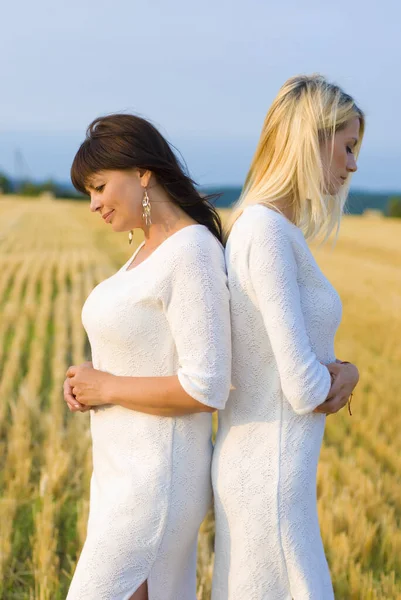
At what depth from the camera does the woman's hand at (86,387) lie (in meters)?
2.21

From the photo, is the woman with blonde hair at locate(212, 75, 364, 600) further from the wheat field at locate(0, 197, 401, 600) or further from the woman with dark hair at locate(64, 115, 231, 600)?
the wheat field at locate(0, 197, 401, 600)

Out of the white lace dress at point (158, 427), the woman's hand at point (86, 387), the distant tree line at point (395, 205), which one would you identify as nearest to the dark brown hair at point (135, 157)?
the white lace dress at point (158, 427)

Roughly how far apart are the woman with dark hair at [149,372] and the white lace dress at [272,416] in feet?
0.24

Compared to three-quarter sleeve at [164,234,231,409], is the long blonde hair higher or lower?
higher

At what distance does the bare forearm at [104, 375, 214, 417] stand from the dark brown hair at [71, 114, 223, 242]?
1.46ft

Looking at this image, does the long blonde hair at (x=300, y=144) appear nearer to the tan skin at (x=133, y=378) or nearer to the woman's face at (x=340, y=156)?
the woman's face at (x=340, y=156)

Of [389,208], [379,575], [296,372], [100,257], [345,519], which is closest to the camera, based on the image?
[296,372]

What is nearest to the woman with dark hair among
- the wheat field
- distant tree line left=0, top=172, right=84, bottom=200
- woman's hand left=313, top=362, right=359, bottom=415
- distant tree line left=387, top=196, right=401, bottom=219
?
woman's hand left=313, top=362, right=359, bottom=415

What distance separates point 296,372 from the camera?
2.03 m

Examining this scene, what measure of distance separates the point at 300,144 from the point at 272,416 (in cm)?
65

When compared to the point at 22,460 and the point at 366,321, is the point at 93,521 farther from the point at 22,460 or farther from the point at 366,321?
the point at 366,321

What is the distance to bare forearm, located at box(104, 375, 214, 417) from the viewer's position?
210cm

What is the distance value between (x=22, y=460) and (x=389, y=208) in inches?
2044

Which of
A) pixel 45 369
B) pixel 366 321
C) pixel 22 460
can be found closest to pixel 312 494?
pixel 22 460
